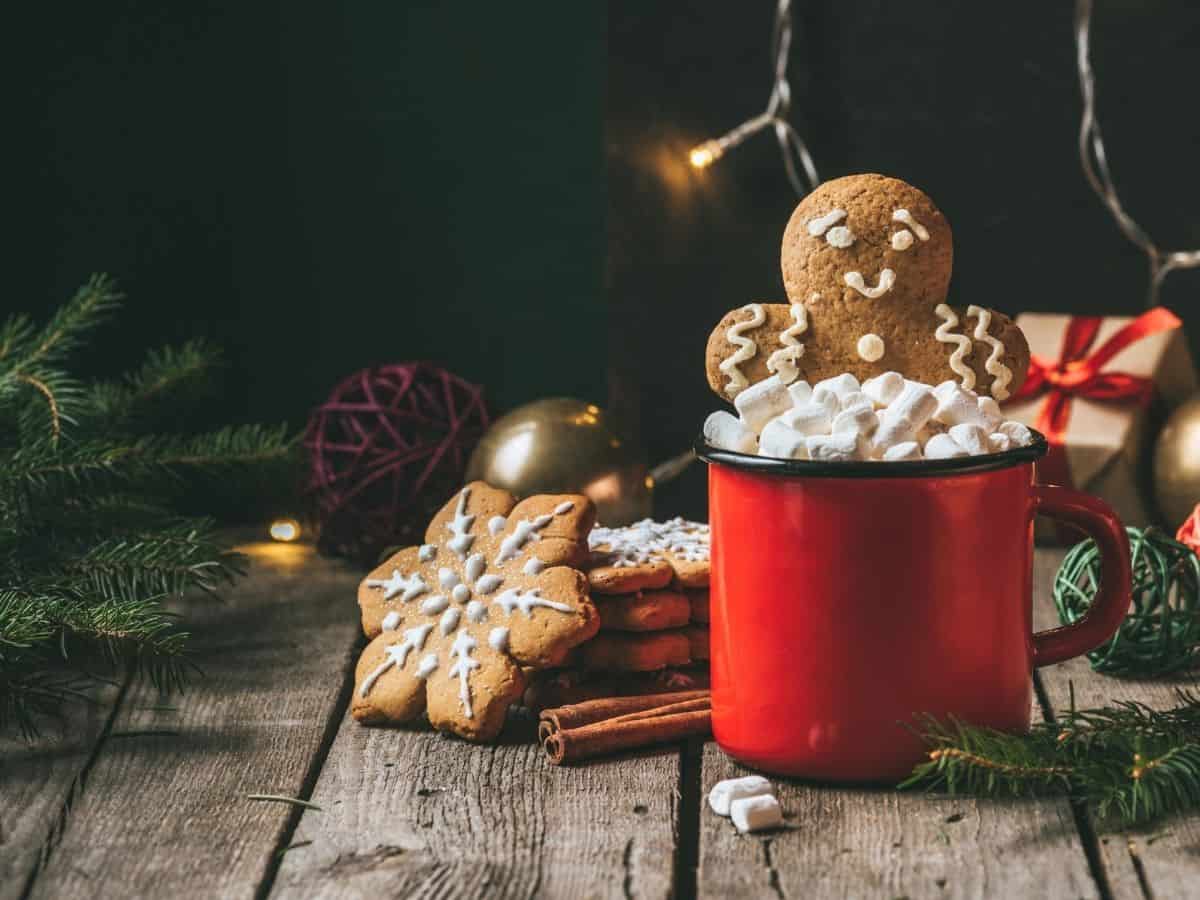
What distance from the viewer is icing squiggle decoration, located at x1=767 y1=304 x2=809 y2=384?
1028 mm

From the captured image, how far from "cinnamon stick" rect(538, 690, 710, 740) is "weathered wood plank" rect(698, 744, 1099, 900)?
15 cm

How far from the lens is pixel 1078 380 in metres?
1.74

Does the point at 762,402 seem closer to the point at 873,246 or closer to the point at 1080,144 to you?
the point at 873,246

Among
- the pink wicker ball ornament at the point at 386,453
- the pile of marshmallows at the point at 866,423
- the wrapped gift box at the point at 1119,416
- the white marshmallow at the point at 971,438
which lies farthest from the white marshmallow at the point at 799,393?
the wrapped gift box at the point at 1119,416

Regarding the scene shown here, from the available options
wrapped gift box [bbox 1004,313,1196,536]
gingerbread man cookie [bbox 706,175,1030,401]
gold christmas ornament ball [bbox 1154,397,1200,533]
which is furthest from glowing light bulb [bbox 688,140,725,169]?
gingerbread man cookie [bbox 706,175,1030,401]

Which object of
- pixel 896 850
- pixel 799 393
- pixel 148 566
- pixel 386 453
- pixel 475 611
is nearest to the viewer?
pixel 896 850

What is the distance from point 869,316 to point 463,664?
0.40m

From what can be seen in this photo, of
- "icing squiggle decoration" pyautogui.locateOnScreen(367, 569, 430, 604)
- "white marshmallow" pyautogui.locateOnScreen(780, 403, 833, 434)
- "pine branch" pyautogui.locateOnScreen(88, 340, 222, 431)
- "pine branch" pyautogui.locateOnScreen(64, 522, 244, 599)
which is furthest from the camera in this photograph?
"pine branch" pyautogui.locateOnScreen(88, 340, 222, 431)

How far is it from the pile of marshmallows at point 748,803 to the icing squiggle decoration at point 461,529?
318mm

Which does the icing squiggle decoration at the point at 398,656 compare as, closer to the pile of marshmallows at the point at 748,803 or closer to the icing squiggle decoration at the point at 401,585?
the icing squiggle decoration at the point at 401,585

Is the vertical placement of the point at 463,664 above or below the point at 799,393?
below

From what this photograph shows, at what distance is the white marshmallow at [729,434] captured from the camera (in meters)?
1.00

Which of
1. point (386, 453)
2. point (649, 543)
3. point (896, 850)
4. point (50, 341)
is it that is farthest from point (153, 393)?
point (896, 850)

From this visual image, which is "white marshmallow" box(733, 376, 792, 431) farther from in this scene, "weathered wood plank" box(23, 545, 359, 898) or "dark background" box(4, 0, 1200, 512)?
"dark background" box(4, 0, 1200, 512)
